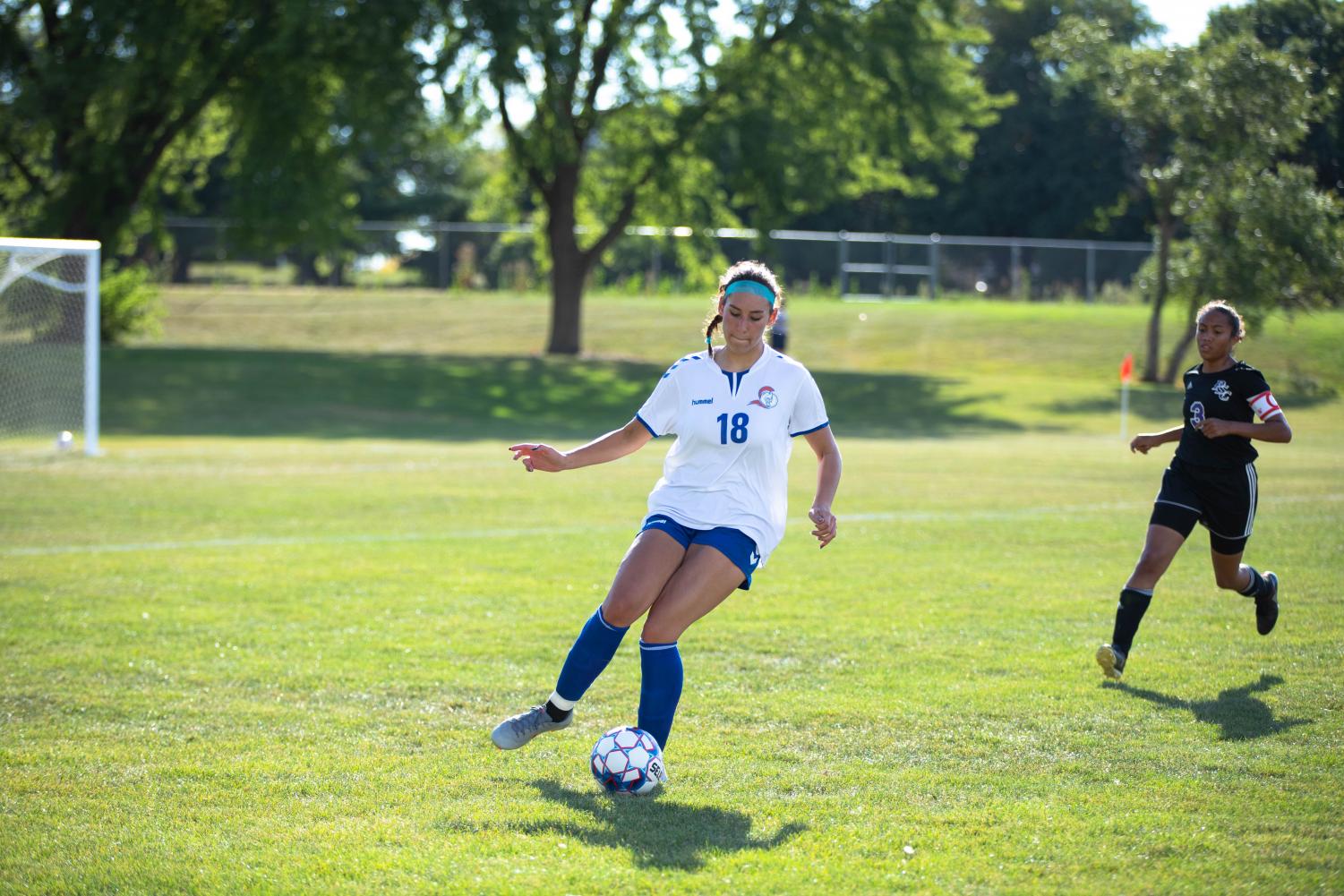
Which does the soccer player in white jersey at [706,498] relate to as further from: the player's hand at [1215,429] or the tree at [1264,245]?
the tree at [1264,245]

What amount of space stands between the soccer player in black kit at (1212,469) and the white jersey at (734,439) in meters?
2.50

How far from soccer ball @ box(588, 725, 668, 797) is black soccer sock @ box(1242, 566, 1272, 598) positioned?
4.16 metres

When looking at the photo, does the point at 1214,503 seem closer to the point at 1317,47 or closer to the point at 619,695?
the point at 619,695

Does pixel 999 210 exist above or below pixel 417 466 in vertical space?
above

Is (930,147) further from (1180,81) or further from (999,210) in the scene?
(999,210)

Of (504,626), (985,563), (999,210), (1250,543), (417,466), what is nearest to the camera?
(504,626)

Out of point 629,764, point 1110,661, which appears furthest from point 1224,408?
point 629,764

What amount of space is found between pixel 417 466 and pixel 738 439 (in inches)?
524

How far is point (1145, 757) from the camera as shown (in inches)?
225

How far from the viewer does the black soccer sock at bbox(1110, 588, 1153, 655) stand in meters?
7.21

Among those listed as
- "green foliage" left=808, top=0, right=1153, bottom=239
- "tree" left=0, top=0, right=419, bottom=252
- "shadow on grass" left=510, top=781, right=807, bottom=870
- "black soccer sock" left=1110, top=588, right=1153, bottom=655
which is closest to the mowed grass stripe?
"black soccer sock" left=1110, top=588, right=1153, bottom=655

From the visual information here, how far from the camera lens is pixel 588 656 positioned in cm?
568

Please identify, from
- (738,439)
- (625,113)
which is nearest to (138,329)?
(625,113)

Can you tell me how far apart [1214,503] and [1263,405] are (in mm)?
611
